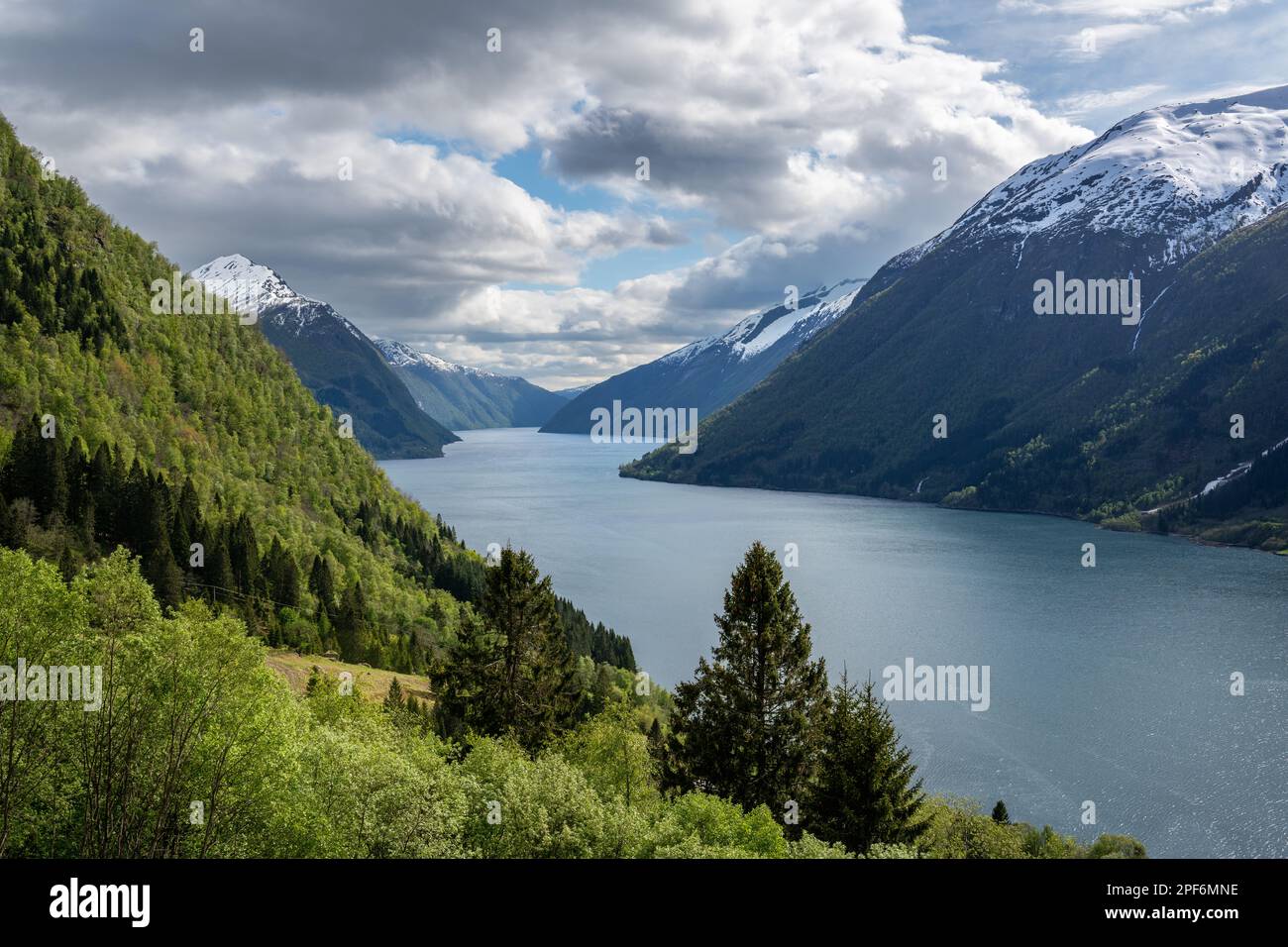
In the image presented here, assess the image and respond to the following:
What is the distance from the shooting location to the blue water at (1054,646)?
6681 centimetres

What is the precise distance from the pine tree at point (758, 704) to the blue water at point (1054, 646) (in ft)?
117

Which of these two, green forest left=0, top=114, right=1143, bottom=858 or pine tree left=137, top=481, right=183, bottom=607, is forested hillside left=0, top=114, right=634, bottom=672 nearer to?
pine tree left=137, top=481, right=183, bottom=607

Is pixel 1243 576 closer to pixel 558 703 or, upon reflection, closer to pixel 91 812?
pixel 558 703

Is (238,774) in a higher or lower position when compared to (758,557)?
lower

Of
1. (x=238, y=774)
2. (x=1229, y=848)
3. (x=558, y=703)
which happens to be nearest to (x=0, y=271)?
(x=558, y=703)

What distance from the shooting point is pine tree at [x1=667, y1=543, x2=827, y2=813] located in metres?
36.8

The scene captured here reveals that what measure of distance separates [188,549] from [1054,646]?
92496 millimetres

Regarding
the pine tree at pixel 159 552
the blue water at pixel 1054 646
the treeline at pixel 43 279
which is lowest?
the blue water at pixel 1054 646

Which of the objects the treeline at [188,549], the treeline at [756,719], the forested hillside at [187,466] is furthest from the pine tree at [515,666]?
the treeline at [188,549]

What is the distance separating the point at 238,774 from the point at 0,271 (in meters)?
96.1

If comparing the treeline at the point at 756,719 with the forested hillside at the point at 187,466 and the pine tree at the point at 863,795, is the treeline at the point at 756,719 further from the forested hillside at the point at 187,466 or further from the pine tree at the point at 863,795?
the forested hillside at the point at 187,466

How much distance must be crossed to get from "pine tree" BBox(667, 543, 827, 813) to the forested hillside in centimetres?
1532

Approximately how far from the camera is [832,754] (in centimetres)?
3578
